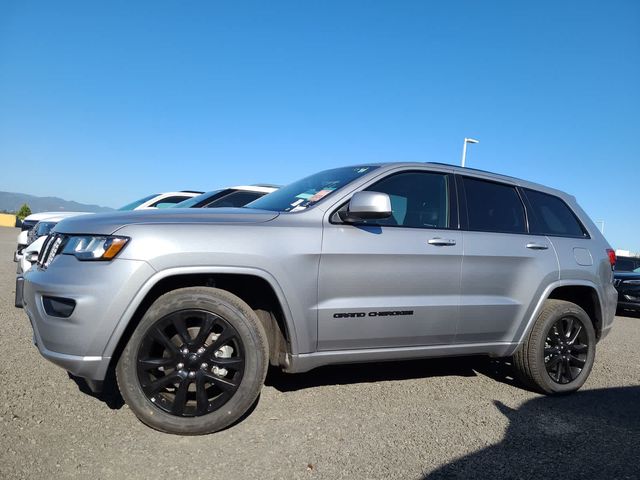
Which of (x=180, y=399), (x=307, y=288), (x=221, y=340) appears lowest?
(x=180, y=399)

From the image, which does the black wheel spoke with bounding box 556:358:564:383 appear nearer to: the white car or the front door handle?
the front door handle

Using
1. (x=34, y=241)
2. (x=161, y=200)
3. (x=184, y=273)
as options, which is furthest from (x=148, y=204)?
(x=184, y=273)

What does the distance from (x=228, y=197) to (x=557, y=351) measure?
5.22 metres

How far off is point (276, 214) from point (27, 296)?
5.31ft

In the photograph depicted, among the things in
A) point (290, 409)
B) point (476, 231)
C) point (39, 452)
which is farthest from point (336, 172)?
point (39, 452)

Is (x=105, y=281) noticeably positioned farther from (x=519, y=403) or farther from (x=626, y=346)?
(x=626, y=346)

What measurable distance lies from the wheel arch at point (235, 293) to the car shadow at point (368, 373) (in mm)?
848

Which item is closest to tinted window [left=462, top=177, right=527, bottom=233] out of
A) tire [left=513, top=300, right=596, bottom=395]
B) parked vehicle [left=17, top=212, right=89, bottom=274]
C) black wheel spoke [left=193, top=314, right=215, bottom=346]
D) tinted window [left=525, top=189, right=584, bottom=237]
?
tinted window [left=525, top=189, right=584, bottom=237]

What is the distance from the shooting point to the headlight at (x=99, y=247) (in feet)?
8.92

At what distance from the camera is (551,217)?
4523 mm

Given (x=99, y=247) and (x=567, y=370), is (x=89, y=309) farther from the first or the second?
(x=567, y=370)

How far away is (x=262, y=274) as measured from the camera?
2.99 meters

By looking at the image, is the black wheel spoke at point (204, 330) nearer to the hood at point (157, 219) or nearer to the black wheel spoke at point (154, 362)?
the black wheel spoke at point (154, 362)

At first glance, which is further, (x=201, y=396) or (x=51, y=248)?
(x=51, y=248)
